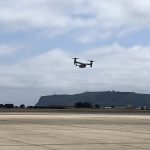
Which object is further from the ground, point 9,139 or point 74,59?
point 74,59

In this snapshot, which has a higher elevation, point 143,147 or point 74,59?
point 74,59

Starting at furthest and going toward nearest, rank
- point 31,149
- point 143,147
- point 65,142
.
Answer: point 65,142 → point 143,147 → point 31,149

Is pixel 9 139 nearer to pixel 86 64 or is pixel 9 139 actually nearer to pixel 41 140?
pixel 41 140

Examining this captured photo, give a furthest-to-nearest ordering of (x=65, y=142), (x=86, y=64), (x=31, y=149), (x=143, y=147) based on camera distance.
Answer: (x=86, y=64) < (x=65, y=142) < (x=143, y=147) < (x=31, y=149)

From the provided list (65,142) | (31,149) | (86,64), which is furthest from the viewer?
(86,64)

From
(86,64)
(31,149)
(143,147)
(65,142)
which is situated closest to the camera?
(31,149)

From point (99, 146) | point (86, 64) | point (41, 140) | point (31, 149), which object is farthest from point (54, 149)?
point (86, 64)

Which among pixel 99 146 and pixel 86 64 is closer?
pixel 99 146

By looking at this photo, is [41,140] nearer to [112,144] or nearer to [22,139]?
[22,139]

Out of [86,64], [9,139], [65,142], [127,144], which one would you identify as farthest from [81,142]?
[86,64]
